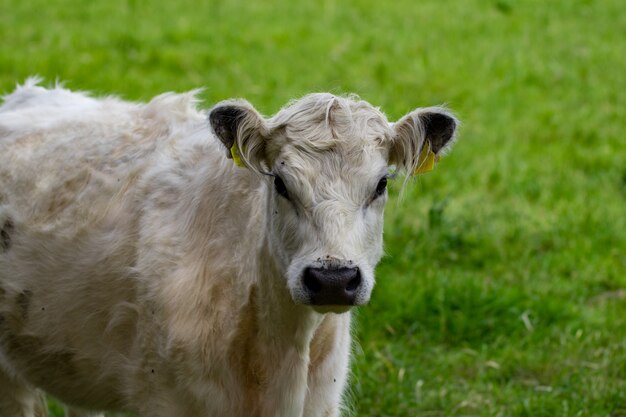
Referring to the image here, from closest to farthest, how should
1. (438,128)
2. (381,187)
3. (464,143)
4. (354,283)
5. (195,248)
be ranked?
(354,283) < (381,187) < (438,128) < (195,248) < (464,143)

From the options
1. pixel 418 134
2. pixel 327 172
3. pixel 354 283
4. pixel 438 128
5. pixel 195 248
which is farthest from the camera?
pixel 195 248

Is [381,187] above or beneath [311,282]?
above

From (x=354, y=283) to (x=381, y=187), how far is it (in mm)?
474

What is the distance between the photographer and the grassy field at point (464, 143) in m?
6.77

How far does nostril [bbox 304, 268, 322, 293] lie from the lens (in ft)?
13.5

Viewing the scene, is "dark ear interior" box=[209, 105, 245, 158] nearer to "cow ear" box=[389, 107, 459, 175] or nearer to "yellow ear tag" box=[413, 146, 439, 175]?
"cow ear" box=[389, 107, 459, 175]

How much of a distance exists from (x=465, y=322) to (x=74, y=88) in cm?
441

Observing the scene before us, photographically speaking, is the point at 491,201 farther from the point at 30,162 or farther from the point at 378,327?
the point at 30,162

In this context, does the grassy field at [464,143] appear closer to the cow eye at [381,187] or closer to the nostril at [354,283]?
the cow eye at [381,187]

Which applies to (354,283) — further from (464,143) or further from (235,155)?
(464,143)

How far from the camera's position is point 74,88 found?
10.1m

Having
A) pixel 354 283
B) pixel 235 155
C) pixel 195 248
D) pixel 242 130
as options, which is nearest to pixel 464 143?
pixel 195 248

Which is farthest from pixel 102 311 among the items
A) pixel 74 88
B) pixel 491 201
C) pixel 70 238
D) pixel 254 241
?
pixel 74 88

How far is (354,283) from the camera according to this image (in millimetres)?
4121
